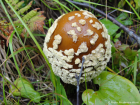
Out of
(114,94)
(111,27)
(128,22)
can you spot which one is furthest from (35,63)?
(128,22)

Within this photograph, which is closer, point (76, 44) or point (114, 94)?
point (76, 44)

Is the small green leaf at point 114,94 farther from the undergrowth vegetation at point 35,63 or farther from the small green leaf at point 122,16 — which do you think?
the small green leaf at point 122,16

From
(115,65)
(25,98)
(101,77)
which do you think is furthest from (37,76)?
(115,65)

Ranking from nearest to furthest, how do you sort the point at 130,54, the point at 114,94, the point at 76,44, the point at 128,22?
the point at 76,44 → the point at 114,94 → the point at 130,54 → the point at 128,22

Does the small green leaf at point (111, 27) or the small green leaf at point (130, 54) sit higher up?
the small green leaf at point (111, 27)

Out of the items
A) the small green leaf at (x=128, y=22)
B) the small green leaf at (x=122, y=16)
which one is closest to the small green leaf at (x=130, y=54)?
the small green leaf at (x=128, y=22)

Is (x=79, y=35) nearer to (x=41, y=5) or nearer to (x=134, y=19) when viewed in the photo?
(x=41, y=5)

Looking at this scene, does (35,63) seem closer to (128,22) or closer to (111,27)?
(111,27)
